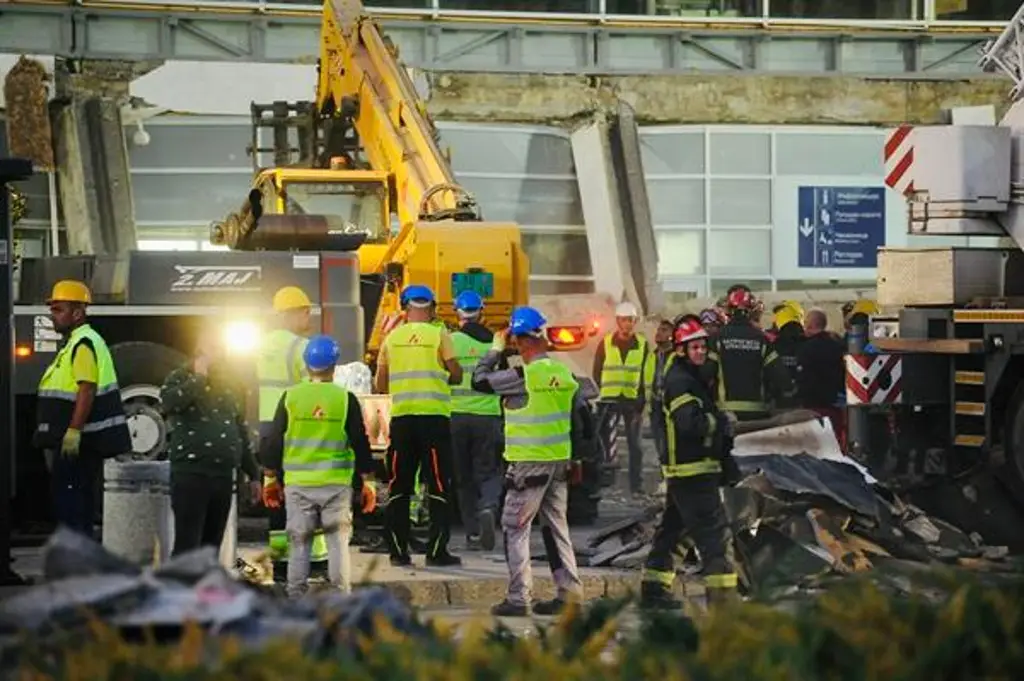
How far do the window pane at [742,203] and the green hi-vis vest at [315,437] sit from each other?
19550mm

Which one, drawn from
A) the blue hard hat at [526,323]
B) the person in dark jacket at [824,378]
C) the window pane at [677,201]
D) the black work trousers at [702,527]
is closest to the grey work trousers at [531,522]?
the black work trousers at [702,527]

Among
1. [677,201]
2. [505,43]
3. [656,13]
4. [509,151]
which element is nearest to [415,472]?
[509,151]

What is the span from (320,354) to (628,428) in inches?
367

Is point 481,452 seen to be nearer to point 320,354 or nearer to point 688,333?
point 688,333

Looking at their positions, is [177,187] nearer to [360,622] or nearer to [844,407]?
[844,407]

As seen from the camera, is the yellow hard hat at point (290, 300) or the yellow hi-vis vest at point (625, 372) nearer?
the yellow hard hat at point (290, 300)

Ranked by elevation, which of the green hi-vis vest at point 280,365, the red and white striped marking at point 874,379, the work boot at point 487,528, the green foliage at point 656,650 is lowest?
the work boot at point 487,528

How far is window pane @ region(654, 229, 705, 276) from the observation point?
3145 cm

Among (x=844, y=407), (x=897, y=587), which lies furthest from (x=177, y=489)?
(x=844, y=407)

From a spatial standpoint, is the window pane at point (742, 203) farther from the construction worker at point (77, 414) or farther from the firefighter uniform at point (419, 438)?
the construction worker at point (77, 414)

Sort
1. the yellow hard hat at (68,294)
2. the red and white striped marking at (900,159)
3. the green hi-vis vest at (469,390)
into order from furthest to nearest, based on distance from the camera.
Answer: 1. the red and white striped marking at (900,159)
2. the green hi-vis vest at (469,390)
3. the yellow hard hat at (68,294)

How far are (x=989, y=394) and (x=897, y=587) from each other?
10.3 meters

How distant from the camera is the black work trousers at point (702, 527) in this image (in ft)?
42.0

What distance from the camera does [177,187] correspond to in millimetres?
30047
